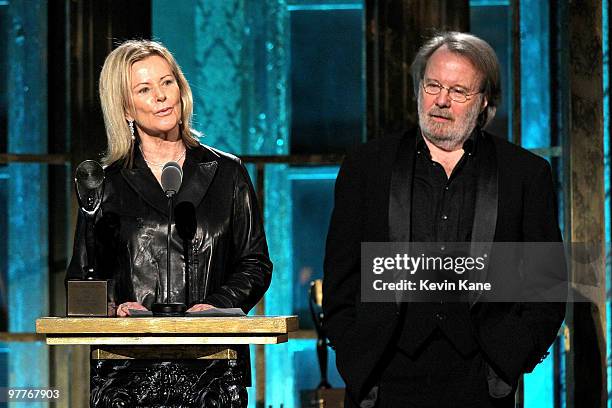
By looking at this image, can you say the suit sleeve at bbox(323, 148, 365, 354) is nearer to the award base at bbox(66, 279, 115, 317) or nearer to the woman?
the woman

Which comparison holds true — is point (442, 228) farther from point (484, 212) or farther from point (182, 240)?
point (182, 240)

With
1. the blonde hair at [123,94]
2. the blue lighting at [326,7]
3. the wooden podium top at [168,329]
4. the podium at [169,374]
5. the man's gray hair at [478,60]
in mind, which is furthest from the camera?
the blue lighting at [326,7]

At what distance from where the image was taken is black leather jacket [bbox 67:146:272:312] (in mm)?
3604

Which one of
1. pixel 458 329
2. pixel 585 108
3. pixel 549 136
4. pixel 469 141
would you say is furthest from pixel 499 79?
pixel 549 136

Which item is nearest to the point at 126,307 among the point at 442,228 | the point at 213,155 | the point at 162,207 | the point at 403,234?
the point at 162,207

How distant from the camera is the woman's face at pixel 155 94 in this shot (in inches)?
144

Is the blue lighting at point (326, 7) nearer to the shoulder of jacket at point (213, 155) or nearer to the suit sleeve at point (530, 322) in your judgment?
the shoulder of jacket at point (213, 155)

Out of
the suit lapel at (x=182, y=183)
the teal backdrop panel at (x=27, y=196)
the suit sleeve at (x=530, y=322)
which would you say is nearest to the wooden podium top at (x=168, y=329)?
the suit lapel at (x=182, y=183)

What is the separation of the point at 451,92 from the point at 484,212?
0.36m

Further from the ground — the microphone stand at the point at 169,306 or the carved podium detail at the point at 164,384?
the microphone stand at the point at 169,306

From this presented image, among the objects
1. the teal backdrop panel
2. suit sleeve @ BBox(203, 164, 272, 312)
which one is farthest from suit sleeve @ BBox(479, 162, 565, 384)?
the teal backdrop panel

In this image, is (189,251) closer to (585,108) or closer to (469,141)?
(469,141)

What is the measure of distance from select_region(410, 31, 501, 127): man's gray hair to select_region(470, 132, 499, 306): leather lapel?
0.74 feet

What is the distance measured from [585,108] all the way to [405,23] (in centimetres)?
97
